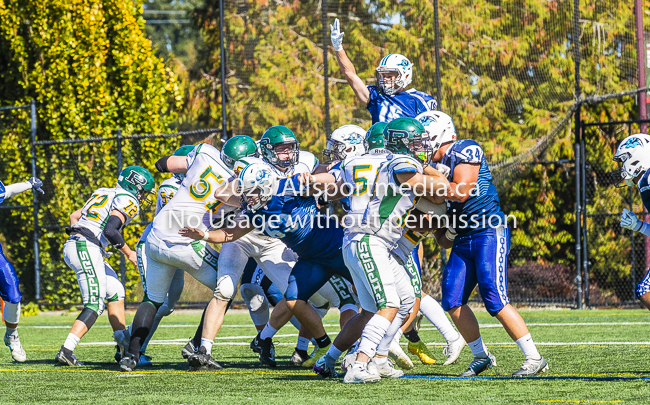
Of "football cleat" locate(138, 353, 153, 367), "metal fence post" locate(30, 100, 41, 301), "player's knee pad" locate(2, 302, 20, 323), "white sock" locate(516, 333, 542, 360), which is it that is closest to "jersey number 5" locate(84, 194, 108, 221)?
"player's knee pad" locate(2, 302, 20, 323)

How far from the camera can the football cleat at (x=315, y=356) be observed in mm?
6227

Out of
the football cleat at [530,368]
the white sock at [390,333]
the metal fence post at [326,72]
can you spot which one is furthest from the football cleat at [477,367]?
the metal fence post at [326,72]

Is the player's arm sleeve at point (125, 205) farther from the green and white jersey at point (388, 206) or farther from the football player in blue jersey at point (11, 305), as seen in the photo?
the green and white jersey at point (388, 206)

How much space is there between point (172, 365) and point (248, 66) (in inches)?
315

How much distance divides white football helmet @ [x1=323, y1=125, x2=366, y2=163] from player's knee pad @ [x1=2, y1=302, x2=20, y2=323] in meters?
3.19

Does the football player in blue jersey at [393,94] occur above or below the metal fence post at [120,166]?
above

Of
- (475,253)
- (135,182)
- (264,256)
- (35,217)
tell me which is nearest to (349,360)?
(475,253)

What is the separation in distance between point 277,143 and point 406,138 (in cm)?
103

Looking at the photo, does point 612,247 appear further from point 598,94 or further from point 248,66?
point 248,66

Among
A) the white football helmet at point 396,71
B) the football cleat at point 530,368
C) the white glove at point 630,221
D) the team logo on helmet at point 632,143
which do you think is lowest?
the football cleat at point 530,368

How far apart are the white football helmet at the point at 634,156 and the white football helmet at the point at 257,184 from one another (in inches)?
98.6

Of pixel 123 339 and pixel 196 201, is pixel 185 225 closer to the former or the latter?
pixel 196 201

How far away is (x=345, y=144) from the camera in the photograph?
6.51 meters

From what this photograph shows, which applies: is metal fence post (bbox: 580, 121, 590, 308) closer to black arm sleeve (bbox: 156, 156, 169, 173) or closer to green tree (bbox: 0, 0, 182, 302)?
green tree (bbox: 0, 0, 182, 302)
